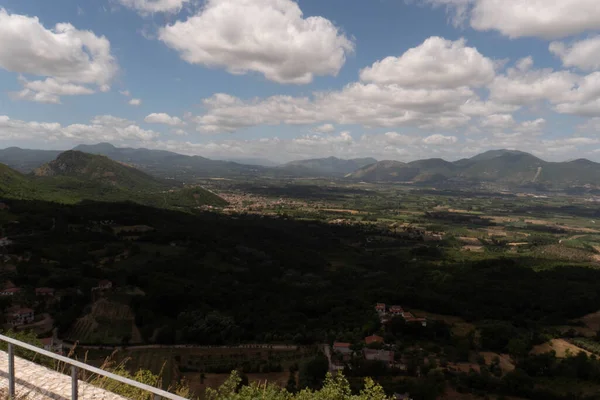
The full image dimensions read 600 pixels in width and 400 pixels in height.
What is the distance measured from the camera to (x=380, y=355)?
4469 cm

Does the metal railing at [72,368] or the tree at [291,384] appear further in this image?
the tree at [291,384]

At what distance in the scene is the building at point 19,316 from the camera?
4666 cm

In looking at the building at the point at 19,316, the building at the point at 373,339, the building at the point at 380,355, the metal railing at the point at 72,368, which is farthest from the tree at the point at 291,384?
the building at the point at 19,316

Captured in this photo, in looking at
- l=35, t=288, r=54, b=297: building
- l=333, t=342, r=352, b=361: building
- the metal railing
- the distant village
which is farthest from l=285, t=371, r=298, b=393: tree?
l=35, t=288, r=54, b=297: building

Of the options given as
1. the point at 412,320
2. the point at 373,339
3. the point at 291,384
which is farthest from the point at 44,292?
the point at 412,320

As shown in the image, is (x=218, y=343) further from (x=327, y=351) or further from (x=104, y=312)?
(x=104, y=312)

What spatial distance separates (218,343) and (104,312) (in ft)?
66.6

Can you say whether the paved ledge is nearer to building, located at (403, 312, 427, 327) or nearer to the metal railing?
the metal railing

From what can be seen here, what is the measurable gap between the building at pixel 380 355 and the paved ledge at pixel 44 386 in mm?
40281

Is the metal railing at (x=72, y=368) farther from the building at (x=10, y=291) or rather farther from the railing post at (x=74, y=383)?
the building at (x=10, y=291)

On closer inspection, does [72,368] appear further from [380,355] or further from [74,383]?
[380,355]

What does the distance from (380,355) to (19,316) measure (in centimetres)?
4980

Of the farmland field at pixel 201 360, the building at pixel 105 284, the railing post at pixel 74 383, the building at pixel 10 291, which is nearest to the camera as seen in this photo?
the railing post at pixel 74 383

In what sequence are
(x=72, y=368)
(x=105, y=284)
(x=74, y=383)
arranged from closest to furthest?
(x=72, y=368)
(x=74, y=383)
(x=105, y=284)
